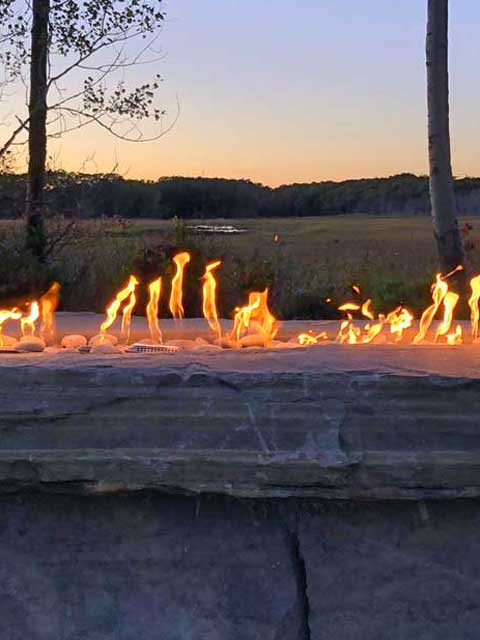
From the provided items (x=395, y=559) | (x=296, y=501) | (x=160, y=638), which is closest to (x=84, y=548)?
(x=160, y=638)

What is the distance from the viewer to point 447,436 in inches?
85.2

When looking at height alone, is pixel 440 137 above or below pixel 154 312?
above

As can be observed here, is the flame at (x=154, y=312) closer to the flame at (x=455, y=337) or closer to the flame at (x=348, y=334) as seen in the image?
the flame at (x=348, y=334)

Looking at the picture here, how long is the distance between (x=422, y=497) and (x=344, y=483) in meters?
0.18

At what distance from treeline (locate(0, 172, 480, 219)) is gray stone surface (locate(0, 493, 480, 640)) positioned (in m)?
5.45

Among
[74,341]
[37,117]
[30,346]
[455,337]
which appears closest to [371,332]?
[455,337]

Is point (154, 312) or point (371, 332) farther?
point (154, 312)

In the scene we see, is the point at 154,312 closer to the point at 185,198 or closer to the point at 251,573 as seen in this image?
the point at 251,573

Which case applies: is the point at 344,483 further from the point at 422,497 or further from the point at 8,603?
the point at 8,603

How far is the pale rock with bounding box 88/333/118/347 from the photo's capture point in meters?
3.35

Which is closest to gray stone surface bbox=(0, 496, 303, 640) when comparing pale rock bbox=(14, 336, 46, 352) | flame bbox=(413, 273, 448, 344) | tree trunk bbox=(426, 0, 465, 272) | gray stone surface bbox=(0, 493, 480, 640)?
gray stone surface bbox=(0, 493, 480, 640)

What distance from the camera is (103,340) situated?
3.41 metres

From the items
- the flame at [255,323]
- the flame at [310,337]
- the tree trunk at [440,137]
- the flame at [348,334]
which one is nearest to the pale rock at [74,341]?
the flame at [255,323]

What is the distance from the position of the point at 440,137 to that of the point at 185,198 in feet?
19.3
